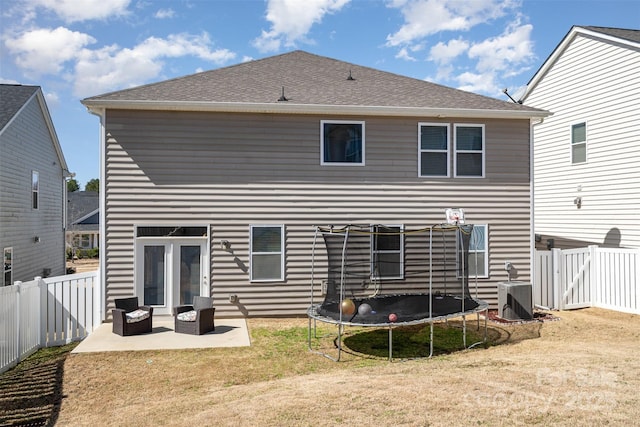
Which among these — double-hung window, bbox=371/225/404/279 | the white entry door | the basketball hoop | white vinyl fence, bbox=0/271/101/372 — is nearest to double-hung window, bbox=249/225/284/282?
the white entry door

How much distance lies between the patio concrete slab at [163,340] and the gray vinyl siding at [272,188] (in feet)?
3.62

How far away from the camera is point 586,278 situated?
11.9 meters

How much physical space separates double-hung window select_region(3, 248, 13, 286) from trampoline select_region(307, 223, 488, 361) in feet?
29.6

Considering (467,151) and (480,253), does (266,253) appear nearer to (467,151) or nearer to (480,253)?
(480,253)

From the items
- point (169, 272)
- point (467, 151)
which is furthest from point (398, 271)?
point (169, 272)

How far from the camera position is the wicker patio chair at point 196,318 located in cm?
920

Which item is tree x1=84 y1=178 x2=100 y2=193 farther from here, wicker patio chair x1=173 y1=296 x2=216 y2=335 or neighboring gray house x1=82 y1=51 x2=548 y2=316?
wicker patio chair x1=173 y1=296 x2=216 y2=335

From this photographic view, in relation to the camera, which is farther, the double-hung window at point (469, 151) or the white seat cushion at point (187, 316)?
the double-hung window at point (469, 151)

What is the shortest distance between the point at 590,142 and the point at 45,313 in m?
14.5

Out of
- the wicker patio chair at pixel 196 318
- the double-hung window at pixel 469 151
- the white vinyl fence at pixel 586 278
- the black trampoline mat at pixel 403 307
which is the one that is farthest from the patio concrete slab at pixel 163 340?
the white vinyl fence at pixel 586 278

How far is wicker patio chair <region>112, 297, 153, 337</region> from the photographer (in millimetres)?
9086

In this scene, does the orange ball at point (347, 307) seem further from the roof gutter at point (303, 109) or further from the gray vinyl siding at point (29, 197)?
the gray vinyl siding at point (29, 197)

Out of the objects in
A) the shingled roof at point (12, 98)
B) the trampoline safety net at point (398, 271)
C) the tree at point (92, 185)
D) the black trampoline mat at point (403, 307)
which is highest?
the tree at point (92, 185)

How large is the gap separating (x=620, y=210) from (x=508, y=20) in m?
7.19
